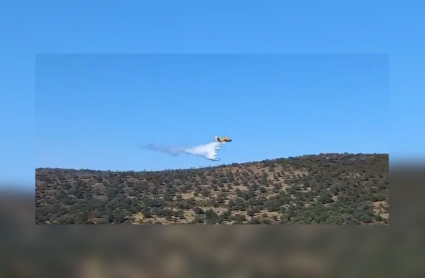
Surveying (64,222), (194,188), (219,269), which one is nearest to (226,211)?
(194,188)

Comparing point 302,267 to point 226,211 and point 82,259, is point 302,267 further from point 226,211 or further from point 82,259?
point 226,211

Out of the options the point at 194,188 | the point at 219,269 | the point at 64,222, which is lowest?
the point at 219,269

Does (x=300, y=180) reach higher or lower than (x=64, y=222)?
higher

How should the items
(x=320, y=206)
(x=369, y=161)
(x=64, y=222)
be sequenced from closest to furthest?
(x=64, y=222) < (x=369, y=161) < (x=320, y=206)

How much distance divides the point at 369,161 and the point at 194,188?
216 centimetres

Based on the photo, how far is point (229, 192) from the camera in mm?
7922

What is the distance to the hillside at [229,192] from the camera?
6.81 metres

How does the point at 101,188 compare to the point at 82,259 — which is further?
the point at 101,188

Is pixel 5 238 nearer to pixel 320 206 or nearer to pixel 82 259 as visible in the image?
pixel 82 259

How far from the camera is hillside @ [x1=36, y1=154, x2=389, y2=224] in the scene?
268 inches

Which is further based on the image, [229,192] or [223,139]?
[229,192]

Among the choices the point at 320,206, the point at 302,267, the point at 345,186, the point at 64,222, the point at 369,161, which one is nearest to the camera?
the point at 302,267

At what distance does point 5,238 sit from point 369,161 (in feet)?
12.5

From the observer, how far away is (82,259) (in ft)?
16.5
